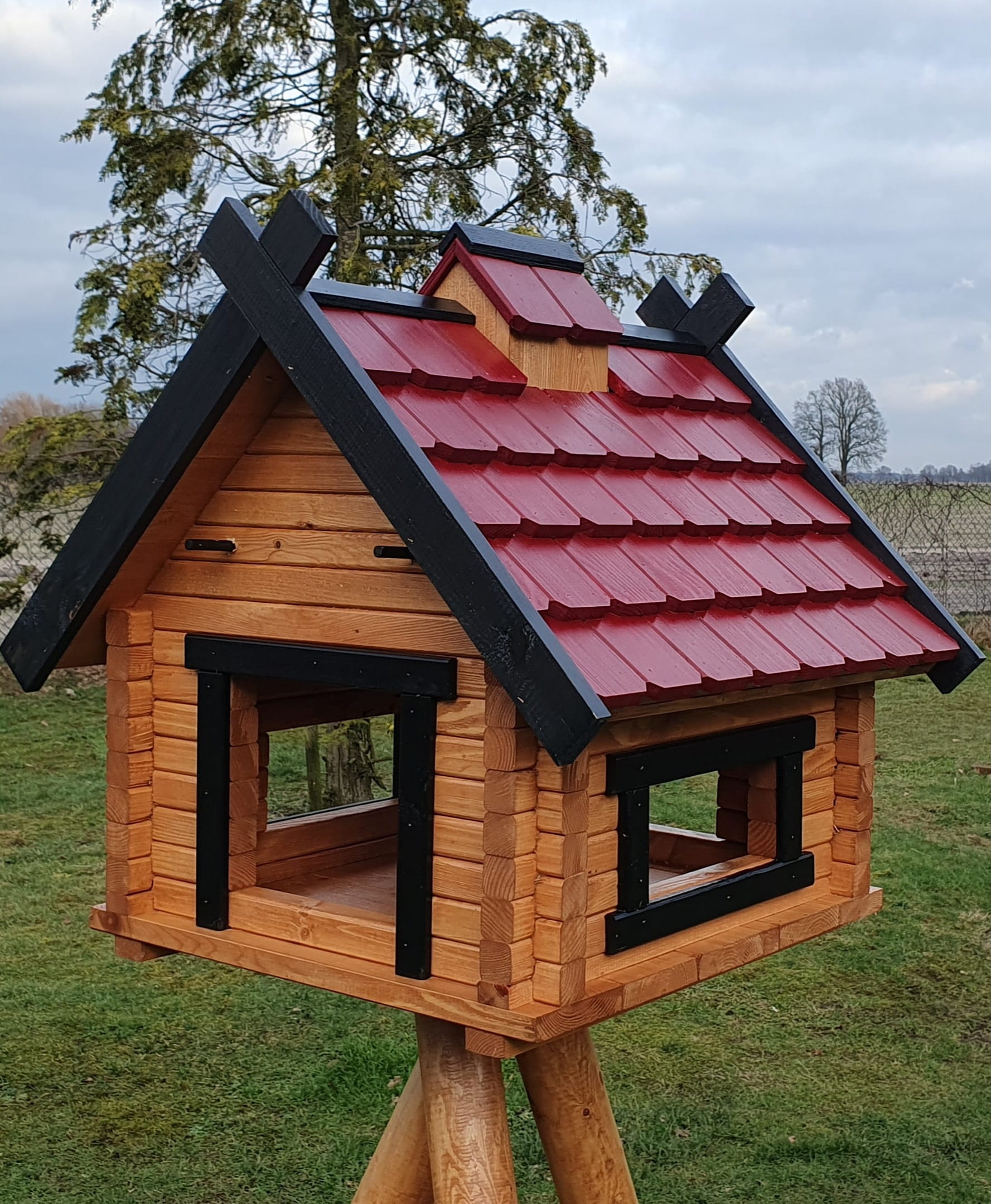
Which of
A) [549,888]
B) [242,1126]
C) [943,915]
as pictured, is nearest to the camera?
[549,888]

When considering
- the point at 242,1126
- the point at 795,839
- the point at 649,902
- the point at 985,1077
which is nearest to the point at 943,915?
the point at 985,1077

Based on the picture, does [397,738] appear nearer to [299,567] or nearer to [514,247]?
[299,567]

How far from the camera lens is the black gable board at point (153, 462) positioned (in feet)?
7.64

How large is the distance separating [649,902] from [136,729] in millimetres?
1132

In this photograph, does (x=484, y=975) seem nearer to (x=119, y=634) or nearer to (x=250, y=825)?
(x=250, y=825)

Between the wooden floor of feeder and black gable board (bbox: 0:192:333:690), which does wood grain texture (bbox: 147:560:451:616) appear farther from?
the wooden floor of feeder

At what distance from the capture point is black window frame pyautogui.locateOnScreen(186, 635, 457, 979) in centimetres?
238

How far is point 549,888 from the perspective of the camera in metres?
2.28

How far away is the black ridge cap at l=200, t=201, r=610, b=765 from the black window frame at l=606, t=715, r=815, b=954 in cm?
42

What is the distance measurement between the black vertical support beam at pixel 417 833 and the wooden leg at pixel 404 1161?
80 cm

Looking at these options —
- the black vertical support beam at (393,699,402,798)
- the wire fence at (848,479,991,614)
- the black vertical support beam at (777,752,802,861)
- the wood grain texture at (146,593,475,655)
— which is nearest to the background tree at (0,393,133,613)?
the black vertical support beam at (393,699,402,798)

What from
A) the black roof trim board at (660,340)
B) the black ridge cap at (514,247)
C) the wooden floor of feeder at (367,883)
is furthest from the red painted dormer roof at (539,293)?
the wooden floor of feeder at (367,883)

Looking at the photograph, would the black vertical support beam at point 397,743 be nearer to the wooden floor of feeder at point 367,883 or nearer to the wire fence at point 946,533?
the wooden floor of feeder at point 367,883

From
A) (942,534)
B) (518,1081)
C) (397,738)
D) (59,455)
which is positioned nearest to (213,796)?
(397,738)
